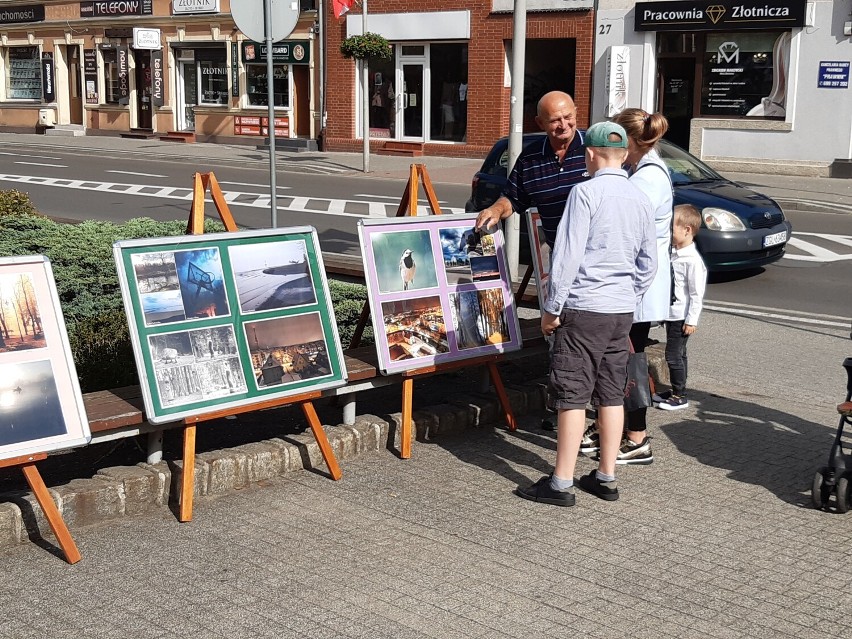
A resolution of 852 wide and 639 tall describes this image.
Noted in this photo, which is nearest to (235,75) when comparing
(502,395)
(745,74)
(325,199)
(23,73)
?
(23,73)

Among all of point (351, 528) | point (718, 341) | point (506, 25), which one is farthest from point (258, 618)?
point (506, 25)

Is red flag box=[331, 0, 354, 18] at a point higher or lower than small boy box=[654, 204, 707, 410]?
higher

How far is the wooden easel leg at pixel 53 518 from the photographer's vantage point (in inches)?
189

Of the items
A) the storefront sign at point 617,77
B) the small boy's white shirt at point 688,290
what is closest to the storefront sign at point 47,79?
the storefront sign at point 617,77

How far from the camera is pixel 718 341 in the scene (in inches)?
380

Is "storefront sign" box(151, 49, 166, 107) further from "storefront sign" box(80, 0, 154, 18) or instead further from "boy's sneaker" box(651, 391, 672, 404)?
"boy's sneaker" box(651, 391, 672, 404)

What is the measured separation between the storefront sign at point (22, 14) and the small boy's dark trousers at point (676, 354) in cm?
3854

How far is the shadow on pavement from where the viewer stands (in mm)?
6020

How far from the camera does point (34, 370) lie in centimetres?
489

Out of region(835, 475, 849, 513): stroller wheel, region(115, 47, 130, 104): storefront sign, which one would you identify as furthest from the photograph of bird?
region(115, 47, 130, 104): storefront sign

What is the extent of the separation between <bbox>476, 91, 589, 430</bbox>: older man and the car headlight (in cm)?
658

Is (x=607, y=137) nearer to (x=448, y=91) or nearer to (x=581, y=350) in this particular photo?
(x=581, y=350)

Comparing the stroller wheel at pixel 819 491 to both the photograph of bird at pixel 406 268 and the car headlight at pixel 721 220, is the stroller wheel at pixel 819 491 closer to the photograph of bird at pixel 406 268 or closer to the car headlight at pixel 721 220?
the photograph of bird at pixel 406 268

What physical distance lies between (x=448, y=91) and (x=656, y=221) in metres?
25.1
